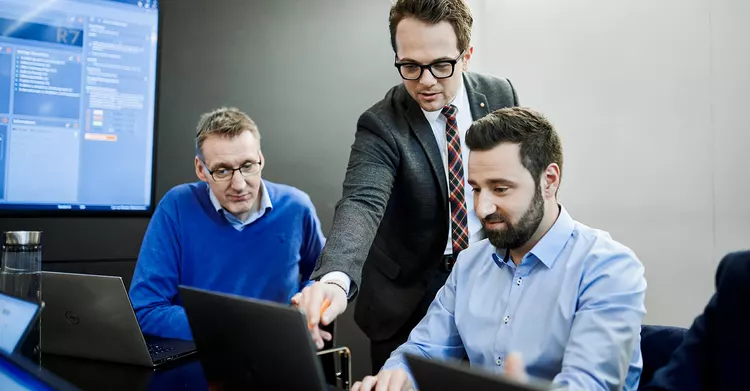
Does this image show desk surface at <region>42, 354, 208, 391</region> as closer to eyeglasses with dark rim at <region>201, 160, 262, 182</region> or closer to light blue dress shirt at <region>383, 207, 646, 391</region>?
light blue dress shirt at <region>383, 207, 646, 391</region>

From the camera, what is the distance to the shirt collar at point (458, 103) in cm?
213

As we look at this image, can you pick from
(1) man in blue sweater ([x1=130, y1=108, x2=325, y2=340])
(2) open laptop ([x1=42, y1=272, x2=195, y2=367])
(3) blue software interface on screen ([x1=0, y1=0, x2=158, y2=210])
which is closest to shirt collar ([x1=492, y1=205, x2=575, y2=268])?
(2) open laptop ([x1=42, y1=272, x2=195, y2=367])

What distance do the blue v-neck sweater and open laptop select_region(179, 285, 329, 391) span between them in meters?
1.10

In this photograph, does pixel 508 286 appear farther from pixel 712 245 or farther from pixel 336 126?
pixel 336 126

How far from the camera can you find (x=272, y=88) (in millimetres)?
3145

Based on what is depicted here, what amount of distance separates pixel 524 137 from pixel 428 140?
0.46 metres

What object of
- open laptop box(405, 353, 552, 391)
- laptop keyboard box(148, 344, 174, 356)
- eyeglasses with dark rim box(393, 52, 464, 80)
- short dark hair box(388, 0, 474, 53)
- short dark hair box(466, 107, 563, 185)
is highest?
short dark hair box(388, 0, 474, 53)

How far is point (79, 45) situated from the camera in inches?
103

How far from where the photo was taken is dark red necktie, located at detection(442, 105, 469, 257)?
2.06 meters

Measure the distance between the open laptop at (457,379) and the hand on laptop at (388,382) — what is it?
0.52m

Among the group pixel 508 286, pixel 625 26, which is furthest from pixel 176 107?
pixel 625 26

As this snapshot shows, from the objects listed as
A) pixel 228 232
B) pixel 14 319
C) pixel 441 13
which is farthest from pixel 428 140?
pixel 14 319

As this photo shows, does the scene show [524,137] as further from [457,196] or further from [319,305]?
[319,305]

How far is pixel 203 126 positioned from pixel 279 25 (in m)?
0.92
